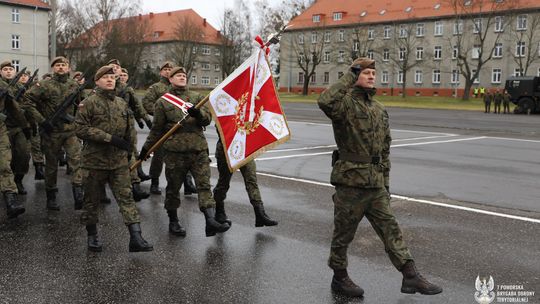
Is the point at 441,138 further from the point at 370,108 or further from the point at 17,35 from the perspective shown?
the point at 17,35

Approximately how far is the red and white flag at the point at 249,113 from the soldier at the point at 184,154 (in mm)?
393

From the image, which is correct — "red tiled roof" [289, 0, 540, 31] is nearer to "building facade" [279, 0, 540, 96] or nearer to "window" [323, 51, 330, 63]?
"building facade" [279, 0, 540, 96]

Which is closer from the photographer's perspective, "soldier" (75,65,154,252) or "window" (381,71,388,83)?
"soldier" (75,65,154,252)

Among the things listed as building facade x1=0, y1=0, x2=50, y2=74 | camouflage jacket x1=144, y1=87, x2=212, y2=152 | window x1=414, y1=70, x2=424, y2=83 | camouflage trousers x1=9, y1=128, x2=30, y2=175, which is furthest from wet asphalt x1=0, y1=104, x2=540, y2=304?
building facade x1=0, y1=0, x2=50, y2=74

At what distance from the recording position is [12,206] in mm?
7238

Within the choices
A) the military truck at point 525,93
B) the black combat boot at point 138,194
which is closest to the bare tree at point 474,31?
the military truck at point 525,93

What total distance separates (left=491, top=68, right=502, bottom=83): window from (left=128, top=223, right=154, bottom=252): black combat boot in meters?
62.6

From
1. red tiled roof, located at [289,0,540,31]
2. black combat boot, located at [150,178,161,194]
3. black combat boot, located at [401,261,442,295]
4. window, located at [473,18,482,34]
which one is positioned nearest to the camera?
black combat boot, located at [401,261,442,295]

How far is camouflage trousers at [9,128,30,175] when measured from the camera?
28.0 feet

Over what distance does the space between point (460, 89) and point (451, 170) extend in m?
55.5

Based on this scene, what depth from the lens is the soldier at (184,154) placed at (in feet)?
21.2

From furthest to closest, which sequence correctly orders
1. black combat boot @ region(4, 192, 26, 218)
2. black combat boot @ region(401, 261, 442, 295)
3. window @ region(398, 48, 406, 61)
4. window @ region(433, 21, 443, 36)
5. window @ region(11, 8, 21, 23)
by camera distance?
window @ region(398, 48, 406, 61) < window @ region(11, 8, 21, 23) < window @ region(433, 21, 443, 36) < black combat boot @ region(4, 192, 26, 218) < black combat boot @ region(401, 261, 442, 295)

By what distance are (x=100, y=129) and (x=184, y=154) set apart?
0.96m

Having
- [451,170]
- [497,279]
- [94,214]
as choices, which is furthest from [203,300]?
[451,170]
